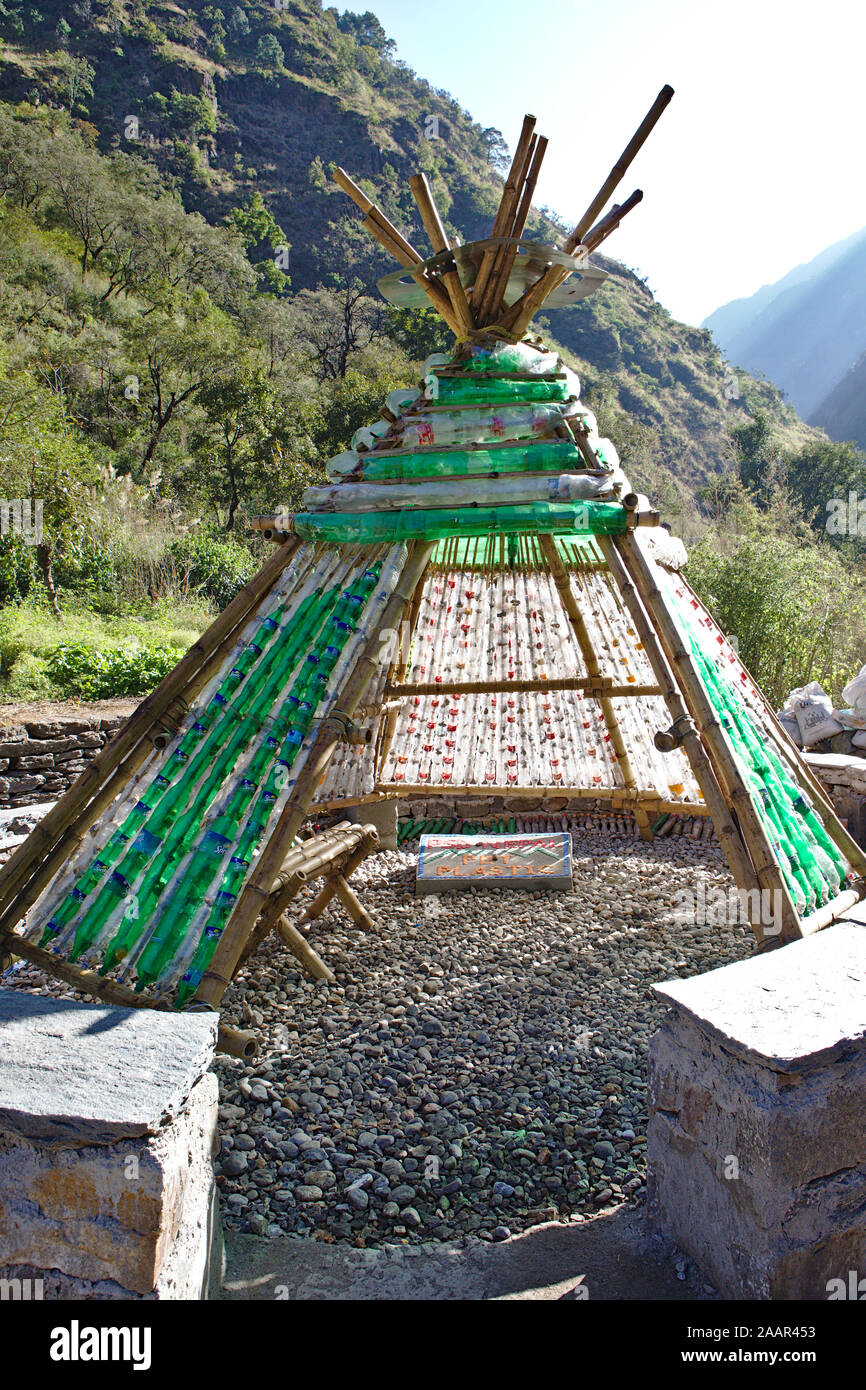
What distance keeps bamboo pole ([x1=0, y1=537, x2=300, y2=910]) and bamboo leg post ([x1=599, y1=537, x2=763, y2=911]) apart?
51.7 inches

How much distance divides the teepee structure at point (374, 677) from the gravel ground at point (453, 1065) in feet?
1.76

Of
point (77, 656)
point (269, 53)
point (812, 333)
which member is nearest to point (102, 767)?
point (77, 656)

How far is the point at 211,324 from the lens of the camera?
20047mm

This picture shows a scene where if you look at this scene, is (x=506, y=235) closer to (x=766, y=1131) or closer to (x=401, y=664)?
(x=401, y=664)

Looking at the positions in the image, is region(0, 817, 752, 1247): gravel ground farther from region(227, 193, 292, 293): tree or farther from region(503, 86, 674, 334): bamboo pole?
region(227, 193, 292, 293): tree

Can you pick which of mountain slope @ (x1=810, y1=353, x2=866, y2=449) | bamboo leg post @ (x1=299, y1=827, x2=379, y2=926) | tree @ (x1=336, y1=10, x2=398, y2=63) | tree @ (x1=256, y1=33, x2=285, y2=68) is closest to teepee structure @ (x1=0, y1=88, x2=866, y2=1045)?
bamboo leg post @ (x1=299, y1=827, x2=379, y2=926)

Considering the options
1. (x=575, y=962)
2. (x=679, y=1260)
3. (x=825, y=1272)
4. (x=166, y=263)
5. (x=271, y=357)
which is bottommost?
(x=575, y=962)

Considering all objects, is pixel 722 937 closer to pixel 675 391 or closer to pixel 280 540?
pixel 280 540

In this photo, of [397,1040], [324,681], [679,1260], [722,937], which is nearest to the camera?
[679,1260]

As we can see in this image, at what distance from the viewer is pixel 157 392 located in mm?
17438

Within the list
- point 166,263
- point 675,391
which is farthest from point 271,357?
point 675,391

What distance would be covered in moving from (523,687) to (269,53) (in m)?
55.7

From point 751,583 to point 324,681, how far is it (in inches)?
266

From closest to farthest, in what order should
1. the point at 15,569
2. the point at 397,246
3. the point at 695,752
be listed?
1. the point at 695,752
2. the point at 397,246
3. the point at 15,569
